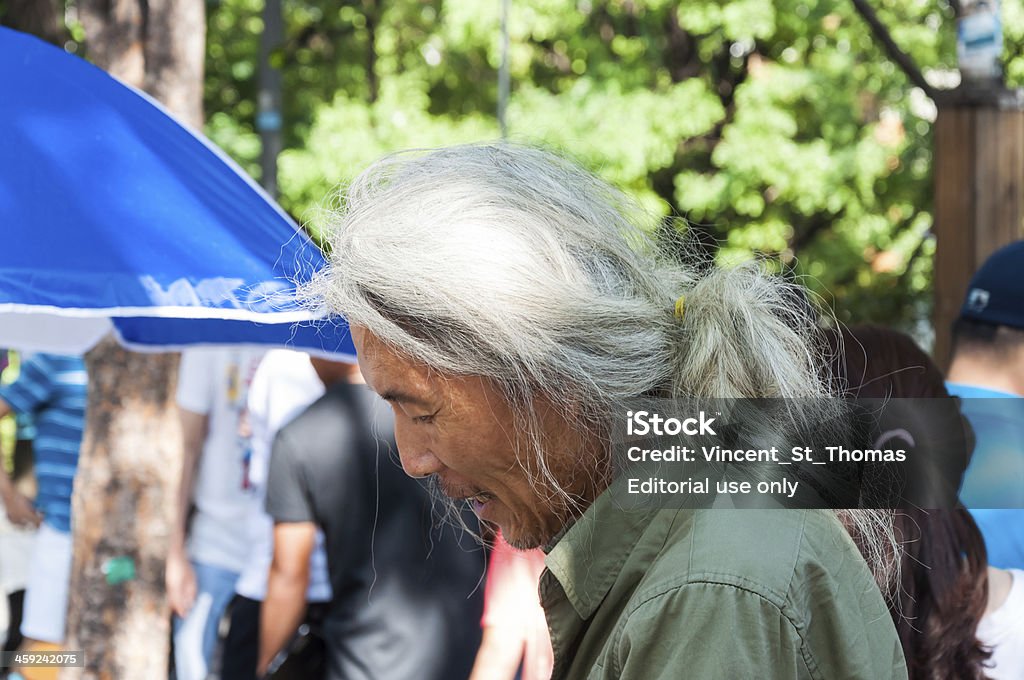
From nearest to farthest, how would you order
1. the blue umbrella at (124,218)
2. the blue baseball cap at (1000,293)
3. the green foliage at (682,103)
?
the blue umbrella at (124,218) → the blue baseball cap at (1000,293) → the green foliage at (682,103)

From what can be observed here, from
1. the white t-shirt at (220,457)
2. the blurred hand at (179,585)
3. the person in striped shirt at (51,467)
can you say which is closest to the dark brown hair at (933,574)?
the white t-shirt at (220,457)

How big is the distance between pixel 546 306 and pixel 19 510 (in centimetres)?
393

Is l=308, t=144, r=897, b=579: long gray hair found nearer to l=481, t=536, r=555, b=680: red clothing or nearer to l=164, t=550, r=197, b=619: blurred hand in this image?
l=481, t=536, r=555, b=680: red clothing

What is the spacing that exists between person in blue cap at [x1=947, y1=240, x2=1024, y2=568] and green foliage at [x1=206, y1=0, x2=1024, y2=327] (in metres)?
7.17

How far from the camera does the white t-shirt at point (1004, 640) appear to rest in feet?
7.29

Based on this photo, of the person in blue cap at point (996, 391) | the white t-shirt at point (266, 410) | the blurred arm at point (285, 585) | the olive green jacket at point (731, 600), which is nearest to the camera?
the olive green jacket at point (731, 600)

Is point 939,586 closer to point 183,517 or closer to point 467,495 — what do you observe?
point 467,495

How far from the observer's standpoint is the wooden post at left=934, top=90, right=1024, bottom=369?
3.74 meters

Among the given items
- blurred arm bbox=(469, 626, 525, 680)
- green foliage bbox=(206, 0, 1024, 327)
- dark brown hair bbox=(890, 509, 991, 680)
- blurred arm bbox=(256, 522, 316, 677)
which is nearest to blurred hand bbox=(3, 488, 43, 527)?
blurred arm bbox=(256, 522, 316, 677)

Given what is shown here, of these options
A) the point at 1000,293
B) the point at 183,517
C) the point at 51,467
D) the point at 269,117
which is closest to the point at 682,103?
the point at 269,117

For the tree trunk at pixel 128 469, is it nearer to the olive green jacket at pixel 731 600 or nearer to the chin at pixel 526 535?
the chin at pixel 526 535

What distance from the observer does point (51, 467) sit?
169 inches

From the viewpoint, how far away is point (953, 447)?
207 centimetres

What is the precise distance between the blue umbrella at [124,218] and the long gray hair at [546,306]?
0.46 meters
